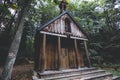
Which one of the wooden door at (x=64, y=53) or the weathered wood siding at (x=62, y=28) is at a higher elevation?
the weathered wood siding at (x=62, y=28)

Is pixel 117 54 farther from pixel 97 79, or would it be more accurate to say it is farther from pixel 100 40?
pixel 97 79

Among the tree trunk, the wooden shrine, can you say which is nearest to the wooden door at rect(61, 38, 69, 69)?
the wooden shrine

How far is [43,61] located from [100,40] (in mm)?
11874

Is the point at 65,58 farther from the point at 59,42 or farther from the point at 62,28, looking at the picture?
the point at 62,28

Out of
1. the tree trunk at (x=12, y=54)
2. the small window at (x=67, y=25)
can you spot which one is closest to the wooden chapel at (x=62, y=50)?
the small window at (x=67, y=25)

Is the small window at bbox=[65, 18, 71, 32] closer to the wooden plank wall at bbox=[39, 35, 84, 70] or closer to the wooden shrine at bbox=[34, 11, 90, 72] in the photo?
the wooden shrine at bbox=[34, 11, 90, 72]

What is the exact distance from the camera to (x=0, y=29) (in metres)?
19.4

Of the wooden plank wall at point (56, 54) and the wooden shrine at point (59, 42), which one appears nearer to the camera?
the wooden shrine at point (59, 42)

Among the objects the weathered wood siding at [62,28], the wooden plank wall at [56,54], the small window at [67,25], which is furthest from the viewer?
the small window at [67,25]

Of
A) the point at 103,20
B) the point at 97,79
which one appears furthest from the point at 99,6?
the point at 97,79

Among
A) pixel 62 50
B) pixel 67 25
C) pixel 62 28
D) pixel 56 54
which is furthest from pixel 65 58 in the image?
pixel 67 25

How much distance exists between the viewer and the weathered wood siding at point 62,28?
36.8ft

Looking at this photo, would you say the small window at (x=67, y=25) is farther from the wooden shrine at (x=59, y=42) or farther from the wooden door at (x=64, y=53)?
the wooden door at (x=64, y=53)

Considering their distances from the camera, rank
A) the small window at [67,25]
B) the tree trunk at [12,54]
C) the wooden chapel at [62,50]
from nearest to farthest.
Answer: the tree trunk at [12,54] → the wooden chapel at [62,50] → the small window at [67,25]
